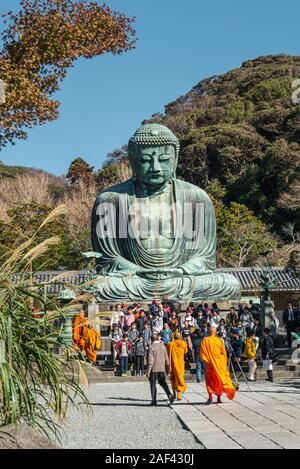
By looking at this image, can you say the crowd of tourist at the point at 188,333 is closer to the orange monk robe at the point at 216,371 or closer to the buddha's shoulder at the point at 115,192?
the orange monk robe at the point at 216,371

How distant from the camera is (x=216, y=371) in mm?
10273

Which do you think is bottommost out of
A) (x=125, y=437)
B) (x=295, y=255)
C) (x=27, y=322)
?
(x=125, y=437)

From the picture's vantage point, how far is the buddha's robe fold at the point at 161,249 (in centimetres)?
1912

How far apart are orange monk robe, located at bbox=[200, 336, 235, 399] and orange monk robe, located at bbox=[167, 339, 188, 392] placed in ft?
2.11

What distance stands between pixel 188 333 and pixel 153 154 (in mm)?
6560

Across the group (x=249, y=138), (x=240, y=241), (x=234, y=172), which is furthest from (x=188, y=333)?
(x=249, y=138)

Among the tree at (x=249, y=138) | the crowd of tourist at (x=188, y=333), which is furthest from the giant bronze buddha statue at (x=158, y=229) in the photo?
the tree at (x=249, y=138)

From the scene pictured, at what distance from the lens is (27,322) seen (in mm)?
5879

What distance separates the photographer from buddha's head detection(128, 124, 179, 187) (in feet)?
66.0

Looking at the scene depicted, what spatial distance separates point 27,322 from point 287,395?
21.1 ft

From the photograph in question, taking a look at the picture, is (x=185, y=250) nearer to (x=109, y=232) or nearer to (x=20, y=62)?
(x=109, y=232)

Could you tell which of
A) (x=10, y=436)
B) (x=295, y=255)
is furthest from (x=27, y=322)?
(x=295, y=255)

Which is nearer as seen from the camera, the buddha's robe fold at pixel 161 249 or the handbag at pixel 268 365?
the handbag at pixel 268 365

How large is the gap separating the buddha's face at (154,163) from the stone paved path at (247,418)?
8.74 meters
